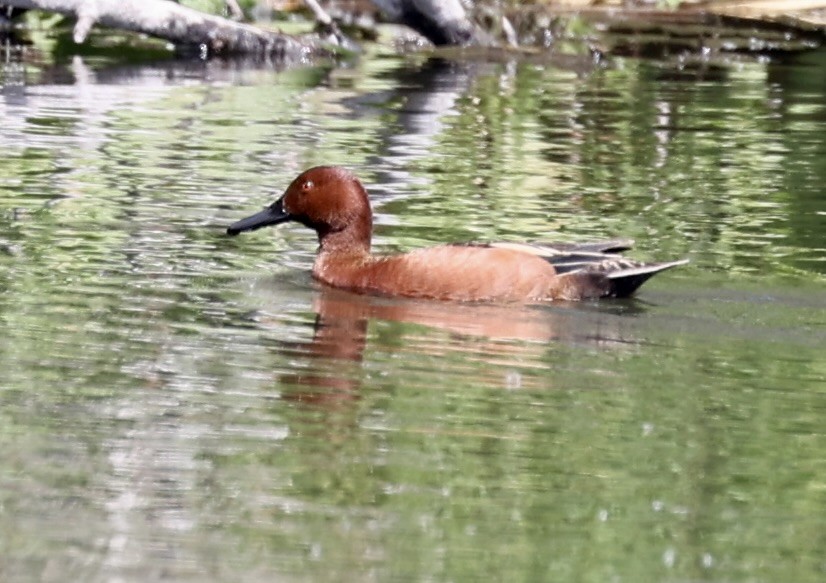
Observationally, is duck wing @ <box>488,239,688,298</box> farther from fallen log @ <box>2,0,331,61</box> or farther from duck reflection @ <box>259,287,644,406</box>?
fallen log @ <box>2,0,331,61</box>

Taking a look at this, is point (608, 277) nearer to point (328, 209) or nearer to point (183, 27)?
point (328, 209)

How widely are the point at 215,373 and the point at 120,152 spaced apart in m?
6.75

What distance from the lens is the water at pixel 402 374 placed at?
5734mm

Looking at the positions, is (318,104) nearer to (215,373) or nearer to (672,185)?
(672,185)

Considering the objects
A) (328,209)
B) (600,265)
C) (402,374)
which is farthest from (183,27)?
(402,374)

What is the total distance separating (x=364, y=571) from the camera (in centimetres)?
543

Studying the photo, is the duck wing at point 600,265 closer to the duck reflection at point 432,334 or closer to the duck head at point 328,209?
the duck reflection at point 432,334

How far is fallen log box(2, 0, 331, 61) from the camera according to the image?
18406 mm

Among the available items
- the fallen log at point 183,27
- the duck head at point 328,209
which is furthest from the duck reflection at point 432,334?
the fallen log at point 183,27

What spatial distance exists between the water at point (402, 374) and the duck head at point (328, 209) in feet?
0.79

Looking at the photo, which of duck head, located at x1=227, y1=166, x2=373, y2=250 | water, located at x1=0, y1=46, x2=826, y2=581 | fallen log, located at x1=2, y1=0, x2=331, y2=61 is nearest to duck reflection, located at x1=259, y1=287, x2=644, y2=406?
water, located at x1=0, y1=46, x2=826, y2=581

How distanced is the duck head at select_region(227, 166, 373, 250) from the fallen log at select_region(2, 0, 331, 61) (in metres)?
7.44

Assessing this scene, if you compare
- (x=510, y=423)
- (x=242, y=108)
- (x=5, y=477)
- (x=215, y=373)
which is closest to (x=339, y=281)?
(x=215, y=373)

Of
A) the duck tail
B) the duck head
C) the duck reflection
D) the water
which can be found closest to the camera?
the water
